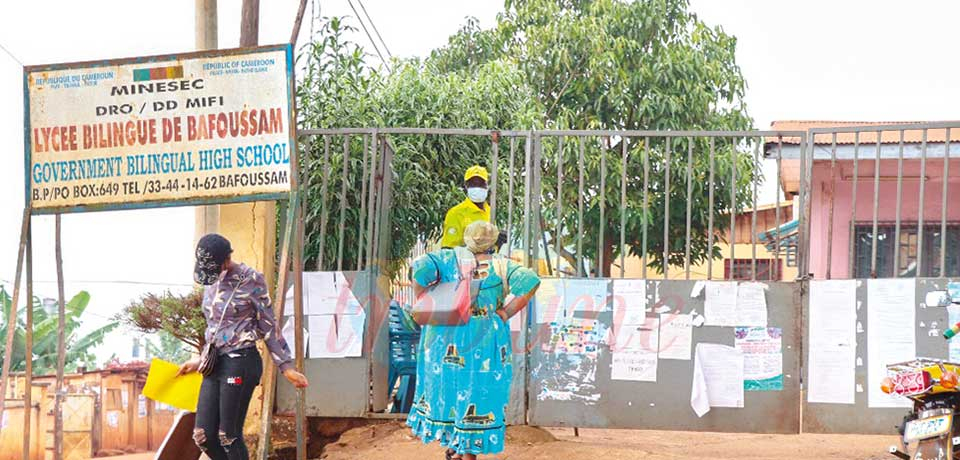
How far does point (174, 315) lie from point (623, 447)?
10.9ft

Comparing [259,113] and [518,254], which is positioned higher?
[259,113]

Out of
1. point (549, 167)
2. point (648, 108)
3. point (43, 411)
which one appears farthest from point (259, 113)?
point (43, 411)

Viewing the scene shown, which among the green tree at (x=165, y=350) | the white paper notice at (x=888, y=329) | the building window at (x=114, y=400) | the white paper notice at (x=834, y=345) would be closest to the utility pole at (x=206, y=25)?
the white paper notice at (x=834, y=345)

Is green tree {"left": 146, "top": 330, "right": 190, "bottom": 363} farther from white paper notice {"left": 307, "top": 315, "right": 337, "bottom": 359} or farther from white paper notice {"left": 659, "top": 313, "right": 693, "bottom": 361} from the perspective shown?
white paper notice {"left": 659, "top": 313, "right": 693, "bottom": 361}

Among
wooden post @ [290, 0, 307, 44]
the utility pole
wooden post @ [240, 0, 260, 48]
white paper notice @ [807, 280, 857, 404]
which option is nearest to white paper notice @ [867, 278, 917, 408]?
white paper notice @ [807, 280, 857, 404]

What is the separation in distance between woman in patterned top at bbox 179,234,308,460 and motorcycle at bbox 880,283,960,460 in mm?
3124

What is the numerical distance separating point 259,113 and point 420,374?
69.7 inches

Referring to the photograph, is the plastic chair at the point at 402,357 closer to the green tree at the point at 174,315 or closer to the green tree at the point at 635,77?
the green tree at the point at 174,315

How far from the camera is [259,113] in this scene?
6.39 meters

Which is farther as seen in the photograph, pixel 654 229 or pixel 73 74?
pixel 654 229

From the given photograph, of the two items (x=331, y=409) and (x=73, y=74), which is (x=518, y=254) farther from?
(x=73, y=74)

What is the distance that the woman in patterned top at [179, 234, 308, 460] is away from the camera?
18.0 ft

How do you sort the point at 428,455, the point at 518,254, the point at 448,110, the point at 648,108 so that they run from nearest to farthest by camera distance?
the point at 428,455
the point at 518,254
the point at 448,110
the point at 648,108

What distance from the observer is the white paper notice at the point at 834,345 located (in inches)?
291
